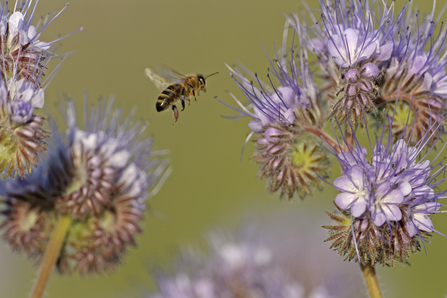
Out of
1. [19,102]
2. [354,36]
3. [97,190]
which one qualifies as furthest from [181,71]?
[354,36]

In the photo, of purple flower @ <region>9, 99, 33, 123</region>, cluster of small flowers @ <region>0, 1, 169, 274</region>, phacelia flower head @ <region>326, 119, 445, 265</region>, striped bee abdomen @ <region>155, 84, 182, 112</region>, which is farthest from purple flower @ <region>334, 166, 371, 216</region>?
cluster of small flowers @ <region>0, 1, 169, 274</region>

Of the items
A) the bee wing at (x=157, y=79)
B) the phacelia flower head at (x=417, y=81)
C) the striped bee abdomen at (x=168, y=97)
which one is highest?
the bee wing at (x=157, y=79)

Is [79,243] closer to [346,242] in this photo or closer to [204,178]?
[346,242]

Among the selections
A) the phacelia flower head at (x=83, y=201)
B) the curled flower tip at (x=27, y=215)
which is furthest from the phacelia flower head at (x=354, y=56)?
the curled flower tip at (x=27, y=215)

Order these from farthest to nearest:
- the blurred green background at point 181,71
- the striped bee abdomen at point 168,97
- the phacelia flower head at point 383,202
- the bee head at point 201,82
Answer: the blurred green background at point 181,71 → the bee head at point 201,82 → the striped bee abdomen at point 168,97 → the phacelia flower head at point 383,202

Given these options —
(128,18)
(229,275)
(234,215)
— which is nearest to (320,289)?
(229,275)

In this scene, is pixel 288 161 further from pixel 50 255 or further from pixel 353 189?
pixel 50 255

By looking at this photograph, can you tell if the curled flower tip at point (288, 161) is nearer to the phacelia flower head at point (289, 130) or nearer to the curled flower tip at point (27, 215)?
the phacelia flower head at point (289, 130)
